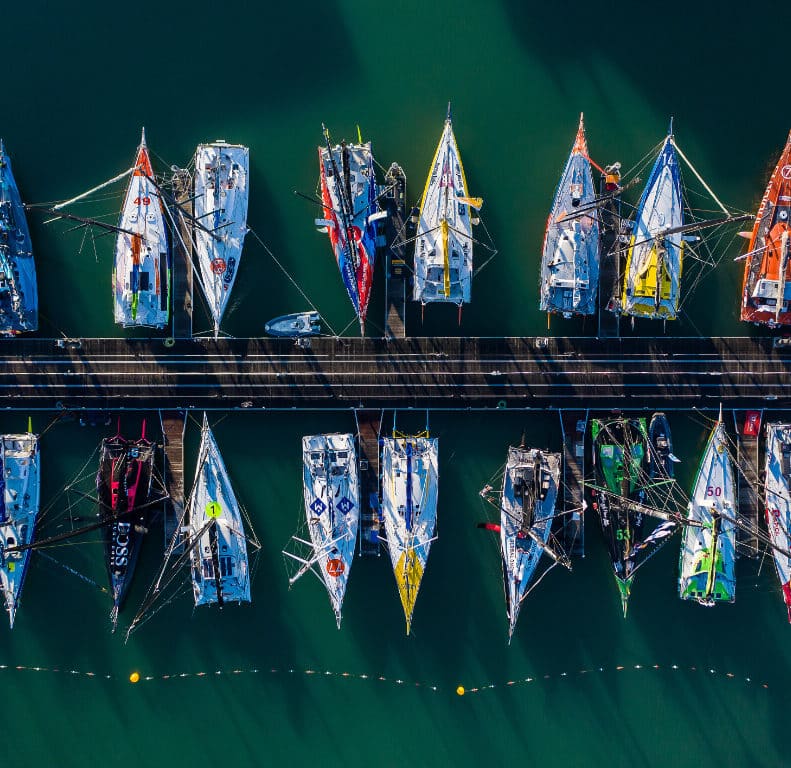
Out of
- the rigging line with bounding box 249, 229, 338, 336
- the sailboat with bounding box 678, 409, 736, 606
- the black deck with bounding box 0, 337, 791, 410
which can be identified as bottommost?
the sailboat with bounding box 678, 409, 736, 606

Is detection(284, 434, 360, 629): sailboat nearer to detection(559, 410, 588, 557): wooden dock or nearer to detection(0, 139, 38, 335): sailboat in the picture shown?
detection(559, 410, 588, 557): wooden dock

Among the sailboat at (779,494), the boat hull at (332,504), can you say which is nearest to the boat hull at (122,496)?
the boat hull at (332,504)

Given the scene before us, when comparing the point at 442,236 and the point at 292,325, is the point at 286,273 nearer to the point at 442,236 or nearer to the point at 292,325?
the point at 292,325

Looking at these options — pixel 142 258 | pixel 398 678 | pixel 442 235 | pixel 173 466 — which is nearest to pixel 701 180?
pixel 442 235

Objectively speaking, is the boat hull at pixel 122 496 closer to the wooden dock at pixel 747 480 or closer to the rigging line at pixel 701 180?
the wooden dock at pixel 747 480

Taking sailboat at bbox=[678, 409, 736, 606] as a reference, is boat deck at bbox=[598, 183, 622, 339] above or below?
above

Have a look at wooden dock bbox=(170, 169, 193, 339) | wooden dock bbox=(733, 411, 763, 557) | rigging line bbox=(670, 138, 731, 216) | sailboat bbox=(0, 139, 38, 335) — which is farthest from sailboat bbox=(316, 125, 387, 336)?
wooden dock bbox=(733, 411, 763, 557)

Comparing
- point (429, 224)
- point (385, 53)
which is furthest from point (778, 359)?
point (385, 53)
